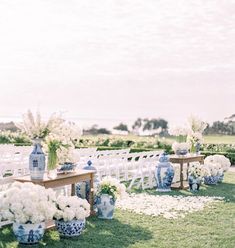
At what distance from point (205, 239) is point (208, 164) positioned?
6.63 meters

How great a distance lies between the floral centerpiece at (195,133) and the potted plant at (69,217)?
286 inches

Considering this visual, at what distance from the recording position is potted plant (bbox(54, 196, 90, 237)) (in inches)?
297

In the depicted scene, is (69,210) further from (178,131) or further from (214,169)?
(214,169)

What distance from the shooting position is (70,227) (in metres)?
7.58

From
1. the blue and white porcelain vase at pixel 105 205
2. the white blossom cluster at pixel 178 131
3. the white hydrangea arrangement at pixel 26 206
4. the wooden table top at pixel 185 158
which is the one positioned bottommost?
the blue and white porcelain vase at pixel 105 205

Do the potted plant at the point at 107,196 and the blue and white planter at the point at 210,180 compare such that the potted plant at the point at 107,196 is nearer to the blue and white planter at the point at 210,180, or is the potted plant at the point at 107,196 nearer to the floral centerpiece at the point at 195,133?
the blue and white planter at the point at 210,180

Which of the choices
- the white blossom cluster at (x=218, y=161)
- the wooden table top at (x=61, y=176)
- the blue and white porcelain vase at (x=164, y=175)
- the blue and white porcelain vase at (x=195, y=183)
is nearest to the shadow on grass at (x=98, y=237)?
the wooden table top at (x=61, y=176)

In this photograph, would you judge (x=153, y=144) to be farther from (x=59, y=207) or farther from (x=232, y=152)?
(x=59, y=207)

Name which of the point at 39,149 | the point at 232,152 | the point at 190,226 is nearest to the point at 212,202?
the point at 190,226

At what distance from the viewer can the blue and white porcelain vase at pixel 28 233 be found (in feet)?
23.2

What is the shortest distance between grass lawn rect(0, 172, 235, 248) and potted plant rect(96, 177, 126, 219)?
156mm

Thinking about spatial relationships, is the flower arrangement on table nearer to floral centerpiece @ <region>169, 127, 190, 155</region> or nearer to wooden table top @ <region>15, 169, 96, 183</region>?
floral centerpiece @ <region>169, 127, 190, 155</region>

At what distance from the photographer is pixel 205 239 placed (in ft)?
25.6

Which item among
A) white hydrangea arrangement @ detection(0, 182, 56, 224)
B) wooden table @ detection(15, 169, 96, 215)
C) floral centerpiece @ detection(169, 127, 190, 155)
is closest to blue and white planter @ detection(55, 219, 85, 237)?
white hydrangea arrangement @ detection(0, 182, 56, 224)
